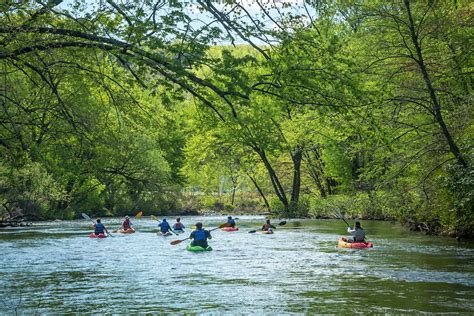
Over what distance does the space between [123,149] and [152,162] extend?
37.9 meters

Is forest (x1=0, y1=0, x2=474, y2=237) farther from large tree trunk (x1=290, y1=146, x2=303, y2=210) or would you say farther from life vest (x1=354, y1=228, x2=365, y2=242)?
life vest (x1=354, y1=228, x2=365, y2=242)

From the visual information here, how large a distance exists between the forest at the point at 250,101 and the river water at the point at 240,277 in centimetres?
297

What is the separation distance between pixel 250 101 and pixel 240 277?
9.67 m

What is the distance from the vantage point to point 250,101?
28.5ft

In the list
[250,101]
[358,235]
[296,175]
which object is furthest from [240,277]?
[296,175]

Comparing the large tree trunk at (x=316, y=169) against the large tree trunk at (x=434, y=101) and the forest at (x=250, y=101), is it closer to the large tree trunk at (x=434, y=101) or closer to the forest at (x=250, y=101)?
the forest at (x=250, y=101)

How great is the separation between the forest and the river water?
2967 millimetres

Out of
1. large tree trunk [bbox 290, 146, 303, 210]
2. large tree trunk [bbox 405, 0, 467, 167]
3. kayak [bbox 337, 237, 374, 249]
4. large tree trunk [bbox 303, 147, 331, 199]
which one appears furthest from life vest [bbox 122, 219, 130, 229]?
large tree trunk [bbox 303, 147, 331, 199]

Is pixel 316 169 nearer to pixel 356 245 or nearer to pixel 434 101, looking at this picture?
pixel 356 245

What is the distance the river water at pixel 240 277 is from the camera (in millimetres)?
13203

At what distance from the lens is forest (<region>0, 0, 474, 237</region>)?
8398 mm

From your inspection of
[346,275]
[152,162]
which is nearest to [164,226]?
[346,275]

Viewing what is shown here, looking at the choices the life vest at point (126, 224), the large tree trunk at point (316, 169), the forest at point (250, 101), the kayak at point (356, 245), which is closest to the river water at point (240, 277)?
the kayak at point (356, 245)

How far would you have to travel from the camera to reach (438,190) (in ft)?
80.5
